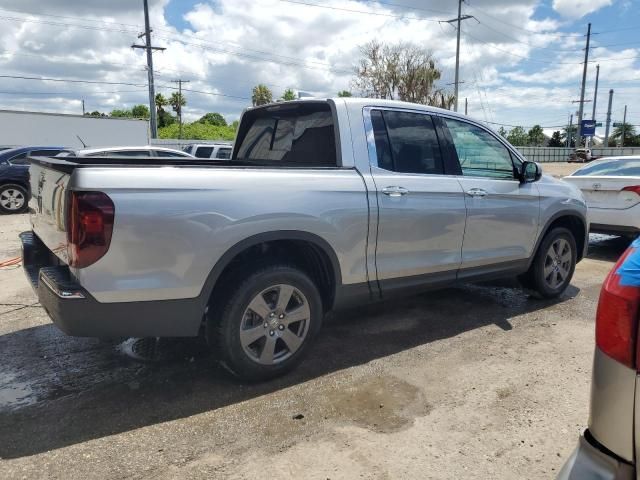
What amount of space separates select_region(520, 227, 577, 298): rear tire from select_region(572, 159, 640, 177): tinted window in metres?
3.13

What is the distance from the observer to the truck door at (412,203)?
388 cm

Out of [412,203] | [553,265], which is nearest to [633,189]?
[553,265]

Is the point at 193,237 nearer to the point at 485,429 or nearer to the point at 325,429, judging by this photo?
the point at 325,429

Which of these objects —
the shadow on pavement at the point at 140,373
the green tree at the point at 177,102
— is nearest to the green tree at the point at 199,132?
the green tree at the point at 177,102

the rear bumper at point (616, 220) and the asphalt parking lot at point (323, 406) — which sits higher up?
the rear bumper at point (616, 220)

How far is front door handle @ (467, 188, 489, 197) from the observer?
4.42 metres

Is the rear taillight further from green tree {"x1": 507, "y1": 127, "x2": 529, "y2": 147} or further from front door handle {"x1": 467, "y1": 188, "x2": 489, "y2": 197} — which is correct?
green tree {"x1": 507, "y1": 127, "x2": 529, "y2": 147}

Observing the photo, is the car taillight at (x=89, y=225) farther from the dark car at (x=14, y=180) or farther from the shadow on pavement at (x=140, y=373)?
the dark car at (x=14, y=180)

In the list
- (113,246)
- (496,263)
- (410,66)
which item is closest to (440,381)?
(496,263)

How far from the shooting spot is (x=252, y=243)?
3219 millimetres

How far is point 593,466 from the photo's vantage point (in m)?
1.45

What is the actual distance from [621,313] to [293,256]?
2.46m

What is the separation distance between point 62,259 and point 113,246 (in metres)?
0.50

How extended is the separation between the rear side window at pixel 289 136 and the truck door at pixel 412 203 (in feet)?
1.15
